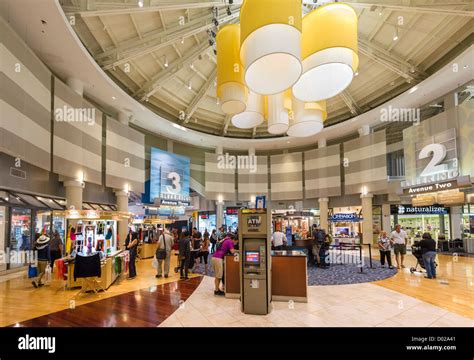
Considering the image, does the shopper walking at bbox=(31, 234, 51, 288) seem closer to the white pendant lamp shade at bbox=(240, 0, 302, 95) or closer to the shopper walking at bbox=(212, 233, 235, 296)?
the shopper walking at bbox=(212, 233, 235, 296)

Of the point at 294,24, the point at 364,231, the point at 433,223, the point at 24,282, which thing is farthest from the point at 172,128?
the point at 433,223

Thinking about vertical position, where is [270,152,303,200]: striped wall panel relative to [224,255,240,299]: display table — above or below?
above

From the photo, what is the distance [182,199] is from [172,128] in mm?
4338

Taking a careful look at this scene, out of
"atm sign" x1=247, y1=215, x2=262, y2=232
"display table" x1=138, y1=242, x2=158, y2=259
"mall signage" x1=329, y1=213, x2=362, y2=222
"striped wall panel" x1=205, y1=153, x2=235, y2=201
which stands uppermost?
"striped wall panel" x1=205, y1=153, x2=235, y2=201

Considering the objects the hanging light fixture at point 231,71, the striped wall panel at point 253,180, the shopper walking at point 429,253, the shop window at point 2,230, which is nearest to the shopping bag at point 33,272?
the shop window at point 2,230

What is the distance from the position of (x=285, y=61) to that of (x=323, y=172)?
616 inches

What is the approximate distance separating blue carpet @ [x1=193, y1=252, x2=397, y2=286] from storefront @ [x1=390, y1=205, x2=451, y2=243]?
733 centimetres

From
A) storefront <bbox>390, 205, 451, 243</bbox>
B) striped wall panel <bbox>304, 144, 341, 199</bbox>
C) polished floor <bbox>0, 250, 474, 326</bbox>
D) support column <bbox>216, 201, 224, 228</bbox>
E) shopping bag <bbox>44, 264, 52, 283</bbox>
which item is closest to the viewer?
polished floor <bbox>0, 250, 474, 326</bbox>

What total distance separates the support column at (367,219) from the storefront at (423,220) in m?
1.85

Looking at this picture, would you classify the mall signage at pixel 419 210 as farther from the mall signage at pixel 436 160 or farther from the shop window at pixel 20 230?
the shop window at pixel 20 230

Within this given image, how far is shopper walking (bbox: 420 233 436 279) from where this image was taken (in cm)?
805

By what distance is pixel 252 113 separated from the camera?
625 centimetres

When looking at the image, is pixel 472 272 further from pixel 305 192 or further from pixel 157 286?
pixel 305 192

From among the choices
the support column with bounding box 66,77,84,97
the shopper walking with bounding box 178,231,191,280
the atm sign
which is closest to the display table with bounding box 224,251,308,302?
the atm sign
